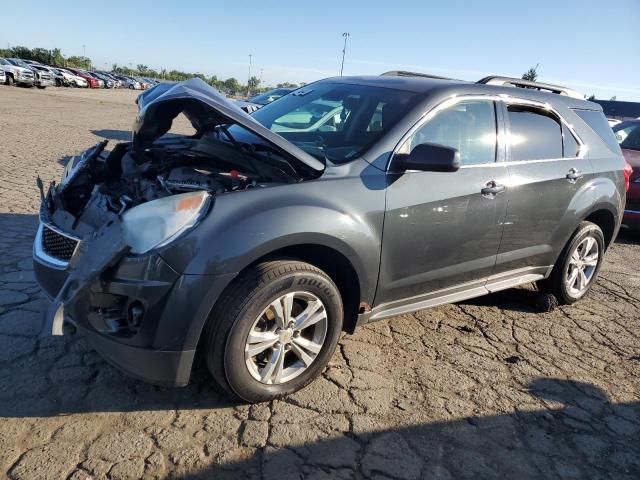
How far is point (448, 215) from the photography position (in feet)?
10.3

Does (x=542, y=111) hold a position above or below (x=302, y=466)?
above

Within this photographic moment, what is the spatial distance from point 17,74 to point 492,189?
112 ft

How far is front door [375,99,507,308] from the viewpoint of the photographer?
298 centimetres

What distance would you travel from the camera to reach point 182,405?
2691 mm

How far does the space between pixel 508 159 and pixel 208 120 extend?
2109 millimetres

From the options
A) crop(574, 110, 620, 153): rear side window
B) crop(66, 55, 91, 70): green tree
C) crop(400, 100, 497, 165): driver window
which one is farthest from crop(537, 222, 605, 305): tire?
crop(66, 55, 91, 70): green tree

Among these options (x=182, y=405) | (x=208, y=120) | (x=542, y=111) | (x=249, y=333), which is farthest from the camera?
(x=542, y=111)

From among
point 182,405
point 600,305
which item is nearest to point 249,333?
point 182,405

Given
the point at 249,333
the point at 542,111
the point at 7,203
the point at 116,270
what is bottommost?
the point at 7,203

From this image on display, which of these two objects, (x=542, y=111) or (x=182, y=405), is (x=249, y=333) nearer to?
(x=182, y=405)

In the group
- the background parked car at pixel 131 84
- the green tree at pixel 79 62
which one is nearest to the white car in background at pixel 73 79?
the background parked car at pixel 131 84

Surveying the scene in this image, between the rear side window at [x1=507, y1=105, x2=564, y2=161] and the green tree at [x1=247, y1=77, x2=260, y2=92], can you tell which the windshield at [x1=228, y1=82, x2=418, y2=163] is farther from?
the green tree at [x1=247, y1=77, x2=260, y2=92]

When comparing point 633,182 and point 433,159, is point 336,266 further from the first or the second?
point 633,182

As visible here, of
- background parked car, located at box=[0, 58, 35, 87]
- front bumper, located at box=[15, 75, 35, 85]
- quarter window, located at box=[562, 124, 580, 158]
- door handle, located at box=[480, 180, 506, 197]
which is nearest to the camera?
door handle, located at box=[480, 180, 506, 197]
